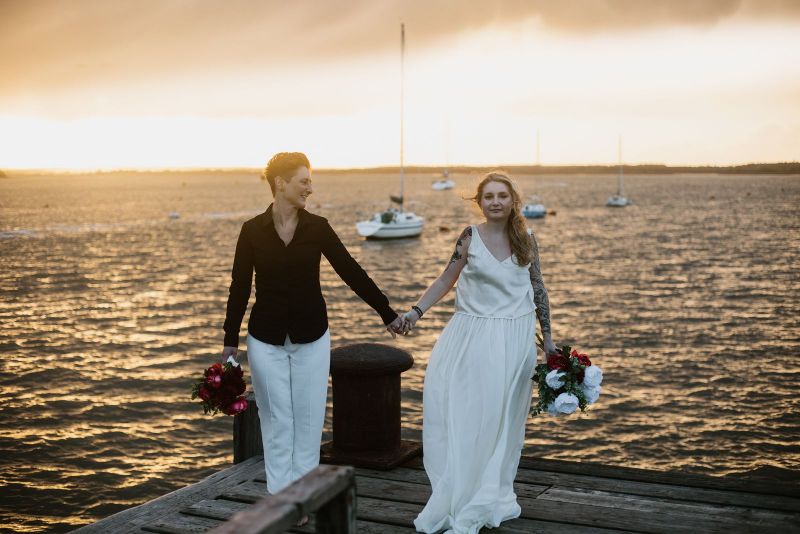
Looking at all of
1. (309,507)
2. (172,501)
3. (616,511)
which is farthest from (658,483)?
(309,507)

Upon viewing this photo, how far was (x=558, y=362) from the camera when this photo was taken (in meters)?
4.86

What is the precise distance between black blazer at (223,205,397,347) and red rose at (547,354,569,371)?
4.87 feet

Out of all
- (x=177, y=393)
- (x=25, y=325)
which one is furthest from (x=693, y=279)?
(x=25, y=325)

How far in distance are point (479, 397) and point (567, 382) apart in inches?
22.5

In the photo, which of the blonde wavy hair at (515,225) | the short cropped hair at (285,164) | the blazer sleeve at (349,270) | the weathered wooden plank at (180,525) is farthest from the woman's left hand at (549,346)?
the weathered wooden plank at (180,525)

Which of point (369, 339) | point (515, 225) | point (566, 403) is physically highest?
point (515, 225)

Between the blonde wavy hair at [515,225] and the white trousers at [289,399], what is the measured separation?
134cm

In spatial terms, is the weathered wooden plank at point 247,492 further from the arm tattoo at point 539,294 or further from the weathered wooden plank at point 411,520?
the arm tattoo at point 539,294

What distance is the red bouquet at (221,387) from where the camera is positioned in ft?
15.4

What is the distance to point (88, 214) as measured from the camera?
9331 centimetres

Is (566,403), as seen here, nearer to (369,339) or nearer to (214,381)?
(214,381)

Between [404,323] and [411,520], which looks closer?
[411,520]

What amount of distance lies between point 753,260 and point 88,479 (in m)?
39.6

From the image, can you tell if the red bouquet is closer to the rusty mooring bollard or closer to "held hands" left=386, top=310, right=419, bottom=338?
"held hands" left=386, top=310, right=419, bottom=338
